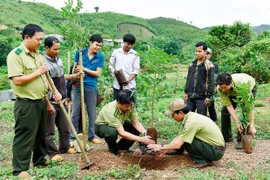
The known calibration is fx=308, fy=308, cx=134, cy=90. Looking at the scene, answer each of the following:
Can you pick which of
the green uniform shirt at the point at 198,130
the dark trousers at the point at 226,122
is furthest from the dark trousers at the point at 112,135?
the dark trousers at the point at 226,122

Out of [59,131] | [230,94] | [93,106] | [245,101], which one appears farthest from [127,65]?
[245,101]

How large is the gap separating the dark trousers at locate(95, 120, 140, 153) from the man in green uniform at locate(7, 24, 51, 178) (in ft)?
3.21

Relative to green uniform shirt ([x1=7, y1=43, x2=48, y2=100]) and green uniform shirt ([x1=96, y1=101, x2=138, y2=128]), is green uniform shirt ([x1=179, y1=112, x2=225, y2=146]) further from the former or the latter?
green uniform shirt ([x1=7, y1=43, x2=48, y2=100])

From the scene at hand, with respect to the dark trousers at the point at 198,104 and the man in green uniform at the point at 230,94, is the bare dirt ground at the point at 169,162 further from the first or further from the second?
the dark trousers at the point at 198,104

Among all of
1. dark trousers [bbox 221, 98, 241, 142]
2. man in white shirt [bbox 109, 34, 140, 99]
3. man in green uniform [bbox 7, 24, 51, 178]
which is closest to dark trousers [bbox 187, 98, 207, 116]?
dark trousers [bbox 221, 98, 241, 142]

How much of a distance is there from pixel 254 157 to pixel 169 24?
2575 inches

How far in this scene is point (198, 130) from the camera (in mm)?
3920

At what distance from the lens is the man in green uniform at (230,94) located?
4555 mm

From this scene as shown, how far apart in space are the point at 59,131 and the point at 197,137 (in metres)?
1.98

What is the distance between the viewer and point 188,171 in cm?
377

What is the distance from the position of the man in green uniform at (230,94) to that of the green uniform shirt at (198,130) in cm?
81

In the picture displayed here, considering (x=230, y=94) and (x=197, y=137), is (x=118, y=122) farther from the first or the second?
(x=230, y=94)

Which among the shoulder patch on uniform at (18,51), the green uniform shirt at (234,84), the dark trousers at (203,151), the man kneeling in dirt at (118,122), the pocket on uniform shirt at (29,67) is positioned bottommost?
the dark trousers at (203,151)

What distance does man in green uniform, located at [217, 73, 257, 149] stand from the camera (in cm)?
455
